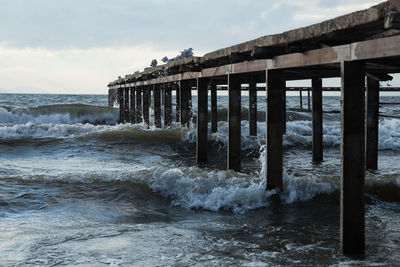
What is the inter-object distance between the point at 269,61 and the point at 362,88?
269 cm

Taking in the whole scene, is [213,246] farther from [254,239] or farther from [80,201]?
[80,201]

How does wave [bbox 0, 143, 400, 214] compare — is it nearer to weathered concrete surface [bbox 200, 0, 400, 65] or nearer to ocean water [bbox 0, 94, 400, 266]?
ocean water [bbox 0, 94, 400, 266]

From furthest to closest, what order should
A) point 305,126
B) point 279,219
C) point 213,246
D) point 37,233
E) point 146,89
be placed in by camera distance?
point 305,126 < point 146,89 < point 279,219 < point 37,233 < point 213,246

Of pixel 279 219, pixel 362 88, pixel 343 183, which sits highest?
pixel 362 88

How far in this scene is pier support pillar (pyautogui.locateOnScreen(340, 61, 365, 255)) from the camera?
18.7 ft

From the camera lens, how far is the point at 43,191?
995cm

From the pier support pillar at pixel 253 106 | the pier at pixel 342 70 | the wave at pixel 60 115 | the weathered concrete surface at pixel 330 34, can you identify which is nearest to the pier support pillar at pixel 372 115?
the pier at pixel 342 70

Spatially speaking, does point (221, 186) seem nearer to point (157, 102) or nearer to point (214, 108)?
point (157, 102)

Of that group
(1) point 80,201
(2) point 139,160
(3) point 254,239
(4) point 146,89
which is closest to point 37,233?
(1) point 80,201

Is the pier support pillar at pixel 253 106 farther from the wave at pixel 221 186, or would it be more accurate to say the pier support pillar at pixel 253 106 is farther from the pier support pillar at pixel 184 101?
the wave at pixel 221 186

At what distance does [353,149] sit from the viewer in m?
5.69

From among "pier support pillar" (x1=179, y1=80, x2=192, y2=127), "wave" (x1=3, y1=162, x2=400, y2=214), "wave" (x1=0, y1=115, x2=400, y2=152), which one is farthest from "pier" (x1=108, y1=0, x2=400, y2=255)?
"wave" (x1=0, y1=115, x2=400, y2=152)

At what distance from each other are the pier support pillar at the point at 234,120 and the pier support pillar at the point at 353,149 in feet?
15.4

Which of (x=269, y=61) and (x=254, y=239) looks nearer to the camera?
(x=254, y=239)
